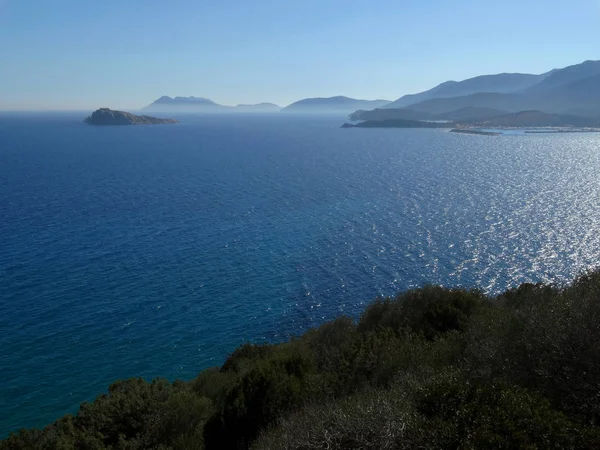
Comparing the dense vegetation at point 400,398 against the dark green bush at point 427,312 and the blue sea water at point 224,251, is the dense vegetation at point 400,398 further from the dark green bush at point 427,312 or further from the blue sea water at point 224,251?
the blue sea water at point 224,251

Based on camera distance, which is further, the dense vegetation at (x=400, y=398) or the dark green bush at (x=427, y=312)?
the dark green bush at (x=427, y=312)

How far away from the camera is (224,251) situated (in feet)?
159

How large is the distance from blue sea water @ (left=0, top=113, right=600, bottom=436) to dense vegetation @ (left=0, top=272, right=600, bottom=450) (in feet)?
38.5

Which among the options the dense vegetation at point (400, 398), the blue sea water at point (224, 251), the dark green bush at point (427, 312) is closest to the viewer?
the dense vegetation at point (400, 398)

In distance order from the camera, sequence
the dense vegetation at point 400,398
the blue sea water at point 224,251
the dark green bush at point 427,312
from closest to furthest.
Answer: the dense vegetation at point 400,398
the dark green bush at point 427,312
the blue sea water at point 224,251

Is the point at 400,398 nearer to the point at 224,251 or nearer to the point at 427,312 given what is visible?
the point at 427,312

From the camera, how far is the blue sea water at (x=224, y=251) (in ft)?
103

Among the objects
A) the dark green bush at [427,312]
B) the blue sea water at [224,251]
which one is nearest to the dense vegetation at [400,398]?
the dark green bush at [427,312]

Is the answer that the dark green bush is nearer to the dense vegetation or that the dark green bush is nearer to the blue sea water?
the dense vegetation

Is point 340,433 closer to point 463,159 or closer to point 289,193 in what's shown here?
point 289,193

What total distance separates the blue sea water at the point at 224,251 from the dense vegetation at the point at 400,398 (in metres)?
11.7

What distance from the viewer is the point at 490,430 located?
31.8ft

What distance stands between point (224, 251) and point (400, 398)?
38.6 metres

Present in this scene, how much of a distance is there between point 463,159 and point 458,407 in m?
109
